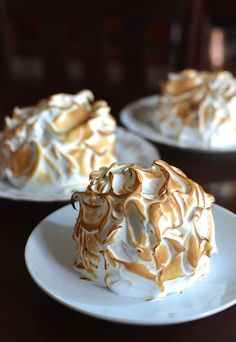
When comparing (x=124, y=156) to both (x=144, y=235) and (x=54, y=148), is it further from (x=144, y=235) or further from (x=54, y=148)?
(x=144, y=235)

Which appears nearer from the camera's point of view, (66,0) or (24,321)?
(24,321)

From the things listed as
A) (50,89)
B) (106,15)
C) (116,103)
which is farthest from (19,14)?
(116,103)

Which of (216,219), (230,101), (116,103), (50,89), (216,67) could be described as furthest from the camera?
(216,67)

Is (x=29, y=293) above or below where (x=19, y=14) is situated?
below

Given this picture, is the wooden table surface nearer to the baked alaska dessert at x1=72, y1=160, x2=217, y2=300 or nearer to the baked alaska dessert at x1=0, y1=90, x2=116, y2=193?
the baked alaska dessert at x1=72, y1=160, x2=217, y2=300

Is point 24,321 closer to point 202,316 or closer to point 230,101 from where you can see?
point 202,316

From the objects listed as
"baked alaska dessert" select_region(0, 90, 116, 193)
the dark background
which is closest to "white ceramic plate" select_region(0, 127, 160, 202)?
"baked alaska dessert" select_region(0, 90, 116, 193)

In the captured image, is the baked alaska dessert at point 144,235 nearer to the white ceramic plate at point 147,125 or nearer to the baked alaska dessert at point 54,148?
the baked alaska dessert at point 54,148
